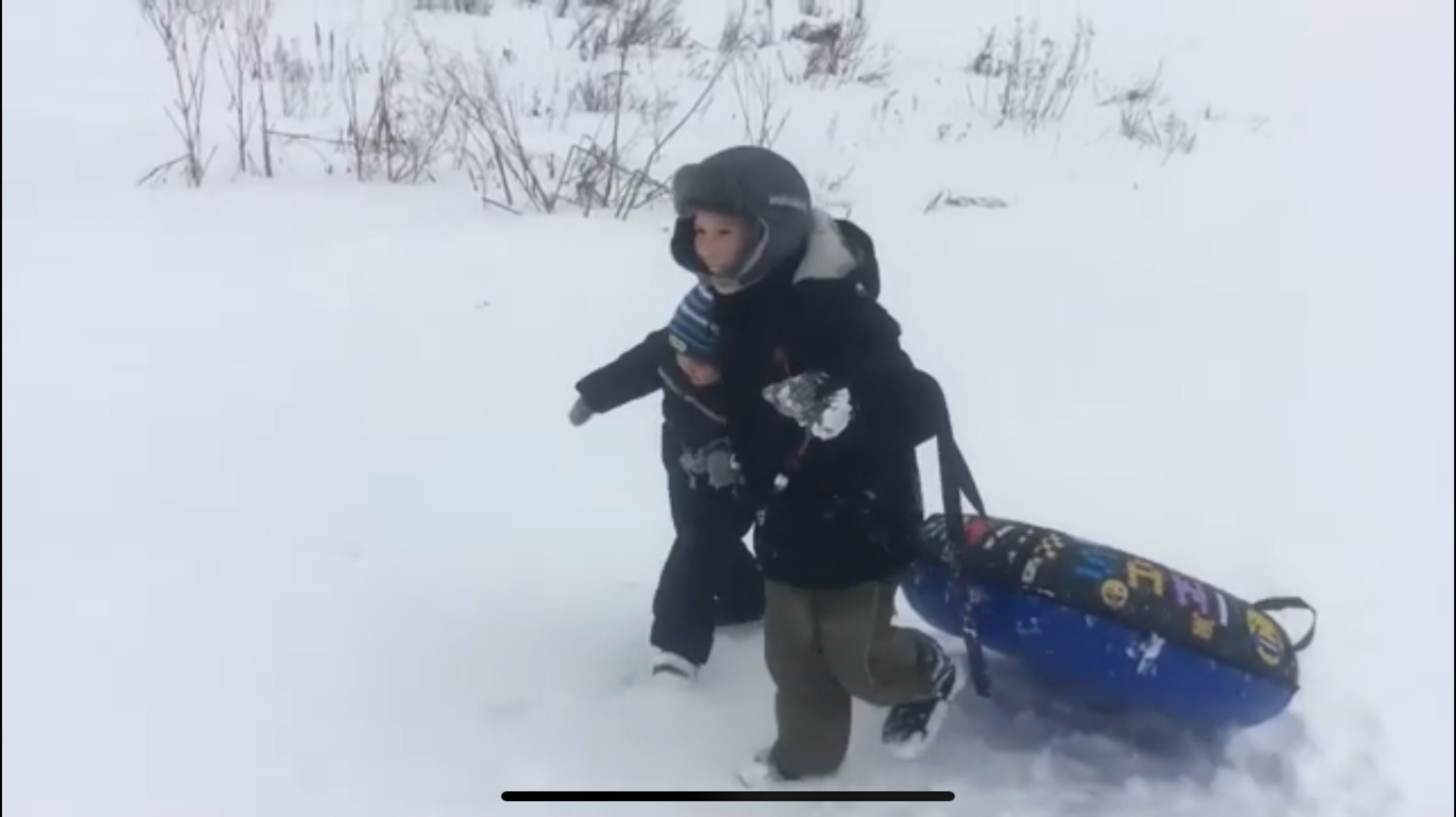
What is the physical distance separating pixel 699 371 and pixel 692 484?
0.35 metres

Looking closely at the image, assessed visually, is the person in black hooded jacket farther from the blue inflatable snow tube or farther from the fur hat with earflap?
the blue inflatable snow tube

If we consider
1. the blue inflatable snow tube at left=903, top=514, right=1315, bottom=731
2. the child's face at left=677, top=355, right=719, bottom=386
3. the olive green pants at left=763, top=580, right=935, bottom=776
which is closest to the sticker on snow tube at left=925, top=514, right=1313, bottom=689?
the blue inflatable snow tube at left=903, top=514, right=1315, bottom=731

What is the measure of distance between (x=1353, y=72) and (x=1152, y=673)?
576 cm

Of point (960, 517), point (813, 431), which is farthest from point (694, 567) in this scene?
point (813, 431)

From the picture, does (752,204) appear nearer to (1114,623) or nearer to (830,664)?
(830,664)

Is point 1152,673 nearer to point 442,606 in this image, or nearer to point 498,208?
point 442,606

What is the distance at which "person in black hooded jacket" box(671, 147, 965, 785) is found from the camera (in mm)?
2393

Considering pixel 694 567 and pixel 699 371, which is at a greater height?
pixel 699 371

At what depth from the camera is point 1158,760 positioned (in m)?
2.82

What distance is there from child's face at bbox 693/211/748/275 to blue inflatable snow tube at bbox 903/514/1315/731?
26.3 inches

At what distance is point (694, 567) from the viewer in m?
2.95

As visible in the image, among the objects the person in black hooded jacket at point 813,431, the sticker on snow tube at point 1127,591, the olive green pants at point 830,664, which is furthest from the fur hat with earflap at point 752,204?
the sticker on snow tube at point 1127,591

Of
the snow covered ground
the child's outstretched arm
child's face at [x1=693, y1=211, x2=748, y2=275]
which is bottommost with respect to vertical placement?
the snow covered ground

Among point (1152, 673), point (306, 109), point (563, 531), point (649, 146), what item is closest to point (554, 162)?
point (649, 146)
